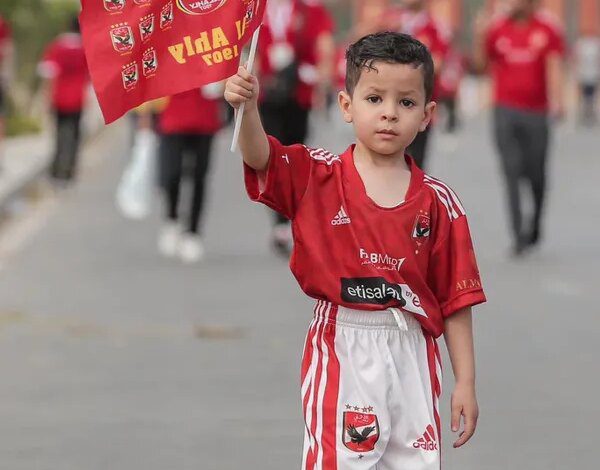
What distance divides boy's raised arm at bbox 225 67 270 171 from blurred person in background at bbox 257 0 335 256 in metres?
8.96

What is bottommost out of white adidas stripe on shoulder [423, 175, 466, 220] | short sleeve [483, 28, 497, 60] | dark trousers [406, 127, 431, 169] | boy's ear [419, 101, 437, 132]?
white adidas stripe on shoulder [423, 175, 466, 220]

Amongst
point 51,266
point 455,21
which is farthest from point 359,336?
point 455,21

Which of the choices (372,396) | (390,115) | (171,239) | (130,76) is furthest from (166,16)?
(171,239)


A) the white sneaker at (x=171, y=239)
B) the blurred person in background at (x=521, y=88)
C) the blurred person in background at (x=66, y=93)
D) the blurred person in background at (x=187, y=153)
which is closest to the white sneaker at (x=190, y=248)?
the blurred person in background at (x=187, y=153)

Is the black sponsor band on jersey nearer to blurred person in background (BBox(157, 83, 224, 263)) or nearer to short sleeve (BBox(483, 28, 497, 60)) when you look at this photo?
blurred person in background (BBox(157, 83, 224, 263))

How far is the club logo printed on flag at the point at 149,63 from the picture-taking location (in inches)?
188

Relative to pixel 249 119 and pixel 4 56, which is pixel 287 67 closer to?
pixel 4 56

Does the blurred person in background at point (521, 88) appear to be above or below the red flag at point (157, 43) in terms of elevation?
above

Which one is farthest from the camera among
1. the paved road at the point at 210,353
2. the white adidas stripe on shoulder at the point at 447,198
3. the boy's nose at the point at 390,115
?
the paved road at the point at 210,353

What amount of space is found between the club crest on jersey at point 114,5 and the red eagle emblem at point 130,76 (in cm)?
14

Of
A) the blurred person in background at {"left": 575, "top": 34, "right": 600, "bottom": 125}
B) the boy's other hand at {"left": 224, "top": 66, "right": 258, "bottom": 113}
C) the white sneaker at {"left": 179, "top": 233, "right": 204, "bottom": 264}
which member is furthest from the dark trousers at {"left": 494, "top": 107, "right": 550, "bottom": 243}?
the blurred person in background at {"left": 575, "top": 34, "right": 600, "bottom": 125}

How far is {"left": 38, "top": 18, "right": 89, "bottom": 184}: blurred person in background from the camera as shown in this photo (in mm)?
20734

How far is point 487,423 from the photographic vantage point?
8.03 metres

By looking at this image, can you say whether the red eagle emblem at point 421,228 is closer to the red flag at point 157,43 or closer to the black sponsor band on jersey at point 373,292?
the black sponsor band on jersey at point 373,292
